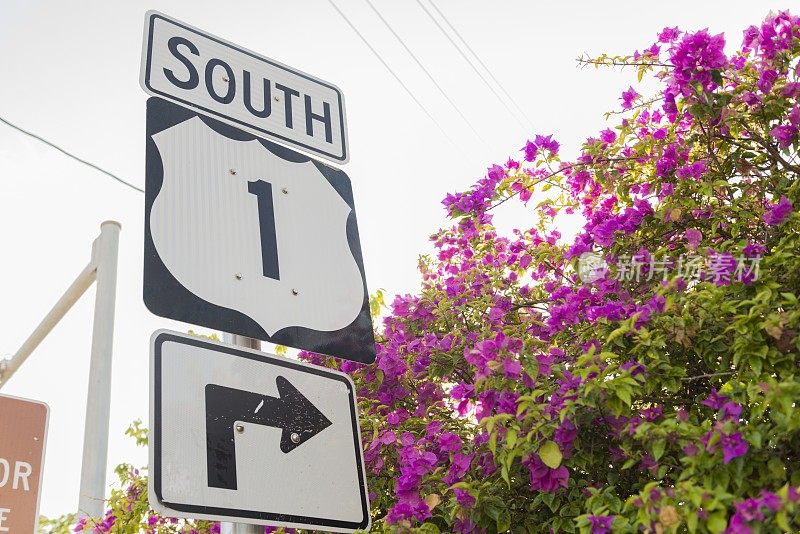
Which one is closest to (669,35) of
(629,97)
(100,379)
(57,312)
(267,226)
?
(629,97)

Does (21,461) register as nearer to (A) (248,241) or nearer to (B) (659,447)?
(A) (248,241)

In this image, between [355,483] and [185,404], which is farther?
[355,483]

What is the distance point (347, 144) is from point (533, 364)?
0.80 meters

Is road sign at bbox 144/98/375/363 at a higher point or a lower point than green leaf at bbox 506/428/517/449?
higher

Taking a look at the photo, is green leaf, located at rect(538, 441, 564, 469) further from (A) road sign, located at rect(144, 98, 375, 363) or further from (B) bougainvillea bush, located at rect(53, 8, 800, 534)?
(A) road sign, located at rect(144, 98, 375, 363)

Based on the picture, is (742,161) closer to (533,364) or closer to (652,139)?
(652,139)

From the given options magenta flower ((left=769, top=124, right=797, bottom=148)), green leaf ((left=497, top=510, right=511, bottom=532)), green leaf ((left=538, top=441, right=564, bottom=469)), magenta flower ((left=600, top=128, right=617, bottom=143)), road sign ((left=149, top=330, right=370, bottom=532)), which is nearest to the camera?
road sign ((left=149, top=330, right=370, bottom=532))

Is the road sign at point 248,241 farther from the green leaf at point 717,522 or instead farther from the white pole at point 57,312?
the white pole at point 57,312

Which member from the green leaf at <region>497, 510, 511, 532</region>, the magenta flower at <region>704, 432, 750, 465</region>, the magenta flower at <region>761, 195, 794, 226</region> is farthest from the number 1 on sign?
the magenta flower at <region>761, 195, 794, 226</region>

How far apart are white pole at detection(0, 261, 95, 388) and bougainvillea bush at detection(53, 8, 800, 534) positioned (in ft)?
4.66

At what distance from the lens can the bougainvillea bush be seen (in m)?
1.73

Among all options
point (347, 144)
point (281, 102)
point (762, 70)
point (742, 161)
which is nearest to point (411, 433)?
point (347, 144)

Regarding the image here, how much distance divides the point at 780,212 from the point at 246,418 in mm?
1692

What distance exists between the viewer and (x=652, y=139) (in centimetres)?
284
